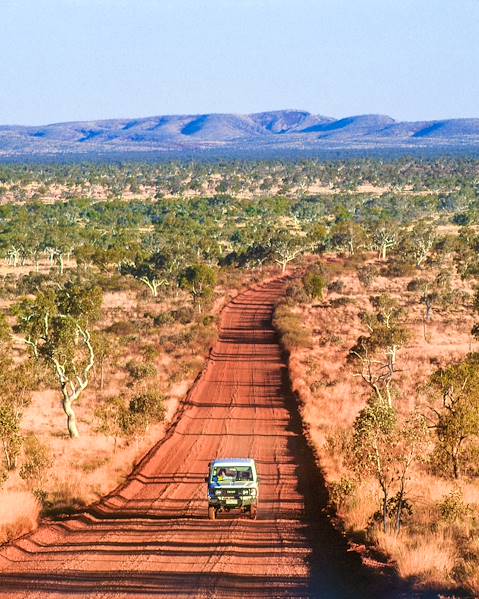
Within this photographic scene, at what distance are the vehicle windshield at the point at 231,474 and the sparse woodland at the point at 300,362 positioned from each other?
2.48 meters

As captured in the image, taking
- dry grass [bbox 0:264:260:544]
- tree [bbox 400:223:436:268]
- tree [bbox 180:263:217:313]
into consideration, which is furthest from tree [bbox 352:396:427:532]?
tree [bbox 400:223:436:268]

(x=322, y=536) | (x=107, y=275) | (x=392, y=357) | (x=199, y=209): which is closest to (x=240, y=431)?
(x=392, y=357)

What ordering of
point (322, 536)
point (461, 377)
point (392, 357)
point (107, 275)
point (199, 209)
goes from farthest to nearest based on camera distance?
point (199, 209) → point (107, 275) → point (392, 357) → point (461, 377) → point (322, 536)

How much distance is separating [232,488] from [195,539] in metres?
1.92

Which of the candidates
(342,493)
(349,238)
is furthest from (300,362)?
(349,238)

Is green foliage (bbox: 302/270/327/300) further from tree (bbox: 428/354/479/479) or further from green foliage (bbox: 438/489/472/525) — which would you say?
green foliage (bbox: 438/489/472/525)

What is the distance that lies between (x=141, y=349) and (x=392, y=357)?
19082 millimetres

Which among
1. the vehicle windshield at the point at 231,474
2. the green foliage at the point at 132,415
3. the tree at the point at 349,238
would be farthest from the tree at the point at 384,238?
the vehicle windshield at the point at 231,474

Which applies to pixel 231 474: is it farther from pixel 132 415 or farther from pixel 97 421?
pixel 97 421

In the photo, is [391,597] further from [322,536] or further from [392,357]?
[392,357]

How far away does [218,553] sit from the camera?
765 inches

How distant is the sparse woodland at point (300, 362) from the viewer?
2159 centimetres

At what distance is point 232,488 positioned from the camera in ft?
72.7

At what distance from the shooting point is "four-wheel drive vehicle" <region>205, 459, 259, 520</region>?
72.6ft
